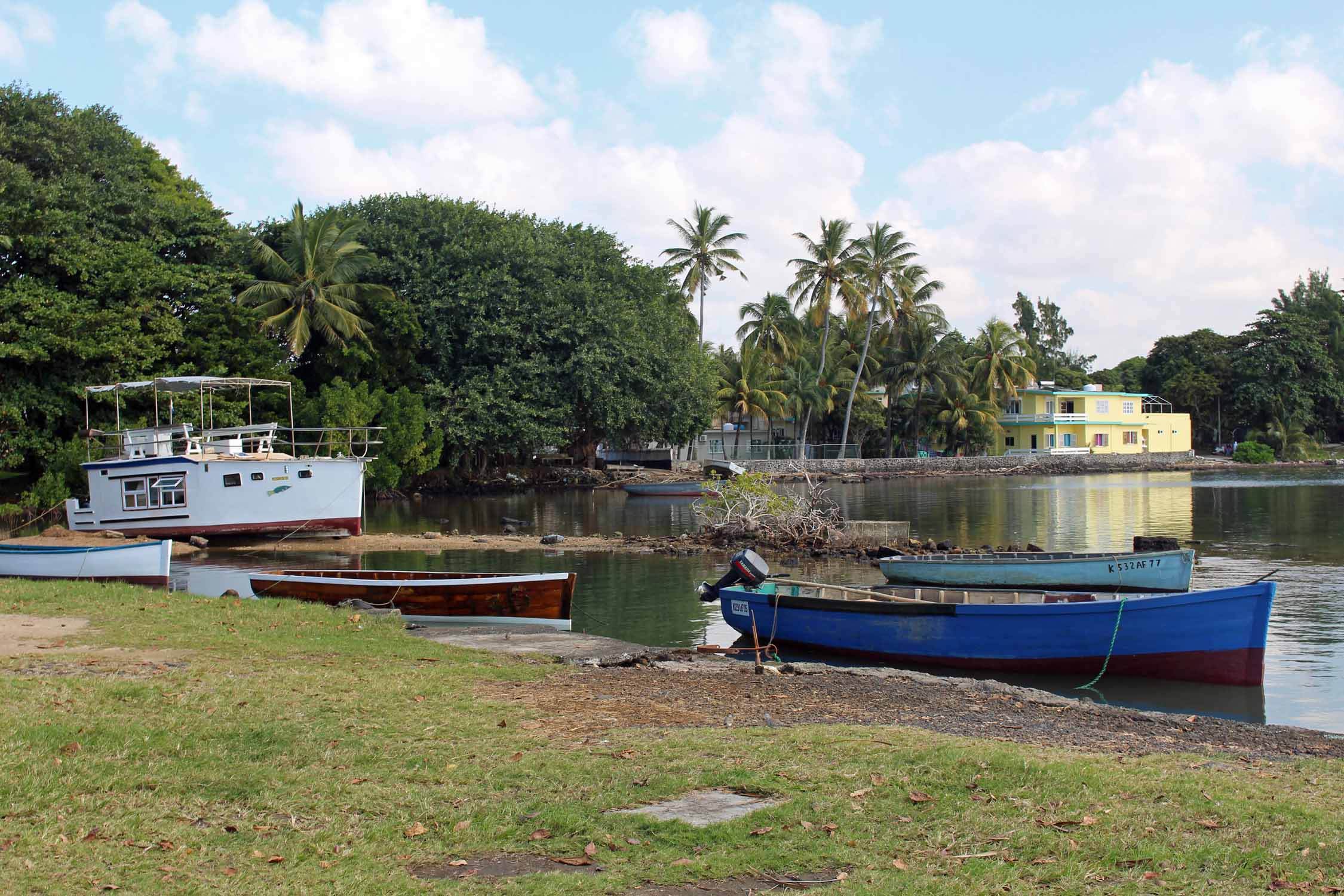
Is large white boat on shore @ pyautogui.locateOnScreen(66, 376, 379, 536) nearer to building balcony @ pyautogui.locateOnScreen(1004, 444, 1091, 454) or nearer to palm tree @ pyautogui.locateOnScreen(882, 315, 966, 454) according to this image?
palm tree @ pyautogui.locateOnScreen(882, 315, 966, 454)

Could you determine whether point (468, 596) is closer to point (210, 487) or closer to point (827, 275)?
point (210, 487)

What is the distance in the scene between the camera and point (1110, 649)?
14711mm

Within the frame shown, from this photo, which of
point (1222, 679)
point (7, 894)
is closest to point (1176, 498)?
point (1222, 679)

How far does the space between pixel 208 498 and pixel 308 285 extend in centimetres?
1722

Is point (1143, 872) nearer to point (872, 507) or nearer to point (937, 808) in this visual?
point (937, 808)

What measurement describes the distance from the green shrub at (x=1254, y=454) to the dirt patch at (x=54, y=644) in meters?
87.5

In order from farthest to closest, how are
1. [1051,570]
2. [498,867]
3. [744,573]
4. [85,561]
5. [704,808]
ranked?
[1051,570]
[85,561]
[744,573]
[704,808]
[498,867]

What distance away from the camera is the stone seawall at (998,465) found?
240ft

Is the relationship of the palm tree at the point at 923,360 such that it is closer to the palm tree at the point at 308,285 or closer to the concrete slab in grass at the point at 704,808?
the palm tree at the point at 308,285

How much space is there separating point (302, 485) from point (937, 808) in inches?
1110

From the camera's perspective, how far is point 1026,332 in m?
112

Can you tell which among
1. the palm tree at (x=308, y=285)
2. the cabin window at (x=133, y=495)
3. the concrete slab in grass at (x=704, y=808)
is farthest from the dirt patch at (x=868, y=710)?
the palm tree at (x=308, y=285)

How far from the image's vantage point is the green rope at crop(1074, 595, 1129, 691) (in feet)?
47.4

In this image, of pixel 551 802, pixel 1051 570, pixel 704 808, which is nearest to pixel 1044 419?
pixel 1051 570
